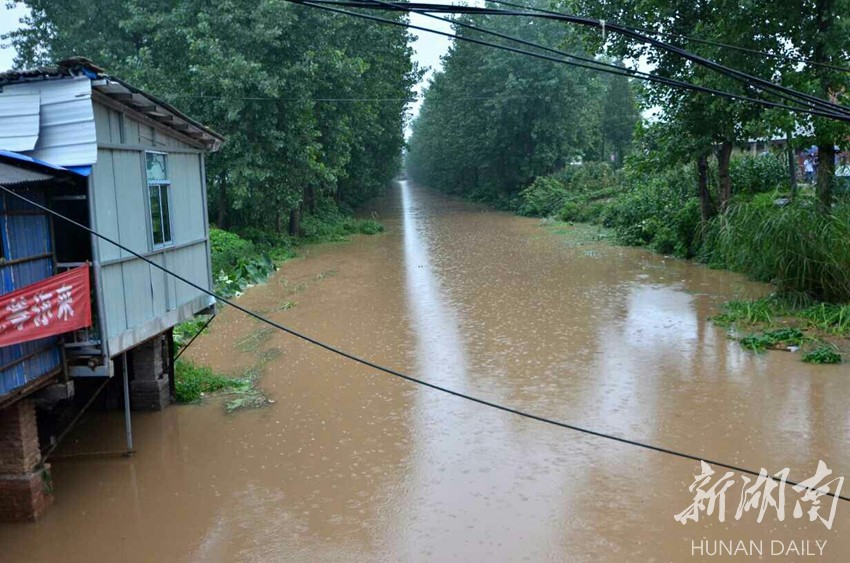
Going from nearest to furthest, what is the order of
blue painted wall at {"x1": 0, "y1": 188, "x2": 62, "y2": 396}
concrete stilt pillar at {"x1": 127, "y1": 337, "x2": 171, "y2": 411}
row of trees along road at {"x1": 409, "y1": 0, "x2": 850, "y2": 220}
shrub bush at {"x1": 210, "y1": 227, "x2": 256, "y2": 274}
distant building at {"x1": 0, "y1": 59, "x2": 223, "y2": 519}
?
blue painted wall at {"x1": 0, "y1": 188, "x2": 62, "y2": 396} < distant building at {"x1": 0, "y1": 59, "x2": 223, "y2": 519} < concrete stilt pillar at {"x1": 127, "y1": 337, "x2": 171, "y2": 411} < row of trees along road at {"x1": 409, "y1": 0, "x2": 850, "y2": 220} < shrub bush at {"x1": 210, "y1": 227, "x2": 256, "y2": 274}

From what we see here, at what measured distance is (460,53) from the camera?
5147 cm

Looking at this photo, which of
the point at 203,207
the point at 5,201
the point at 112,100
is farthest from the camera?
the point at 203,207

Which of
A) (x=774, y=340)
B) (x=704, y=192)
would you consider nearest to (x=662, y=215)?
(x=704, y=192)

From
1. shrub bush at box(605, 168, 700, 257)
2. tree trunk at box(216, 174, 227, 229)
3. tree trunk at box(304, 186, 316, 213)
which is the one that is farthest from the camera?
tree trunk at box(304, 186, 316, 213)

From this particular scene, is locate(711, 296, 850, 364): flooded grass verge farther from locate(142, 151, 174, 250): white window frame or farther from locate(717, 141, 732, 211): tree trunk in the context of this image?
locate(142, 151, 174, 250): white window frame

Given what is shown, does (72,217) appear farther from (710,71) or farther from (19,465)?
(710,71)

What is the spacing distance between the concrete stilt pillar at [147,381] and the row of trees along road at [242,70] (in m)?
13.4

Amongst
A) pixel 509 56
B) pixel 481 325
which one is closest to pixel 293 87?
pixel 481 325

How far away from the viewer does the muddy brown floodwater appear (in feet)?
24.0

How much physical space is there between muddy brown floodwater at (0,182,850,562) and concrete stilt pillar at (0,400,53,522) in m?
0.22

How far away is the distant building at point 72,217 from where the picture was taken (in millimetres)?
7258

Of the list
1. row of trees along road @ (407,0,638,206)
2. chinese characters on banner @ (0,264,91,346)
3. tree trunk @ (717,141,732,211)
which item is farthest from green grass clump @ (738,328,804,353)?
row of trees along road @ (407,0,638,206)

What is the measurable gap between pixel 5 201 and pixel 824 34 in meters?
14.2

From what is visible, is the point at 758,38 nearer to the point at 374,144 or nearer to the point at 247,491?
the point at 247,491
